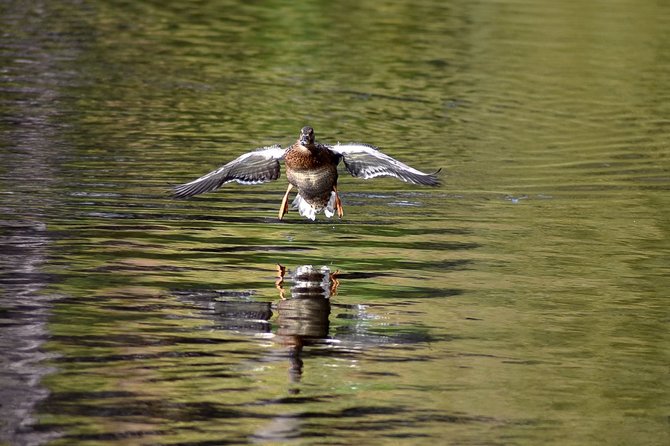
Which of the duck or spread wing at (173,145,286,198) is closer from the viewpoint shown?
the duck

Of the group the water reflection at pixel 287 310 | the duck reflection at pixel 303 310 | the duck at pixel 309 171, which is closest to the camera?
the duck reflection at pixel 303 310

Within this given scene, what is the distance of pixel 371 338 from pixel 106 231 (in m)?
3.49

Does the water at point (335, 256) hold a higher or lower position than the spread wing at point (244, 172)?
lower

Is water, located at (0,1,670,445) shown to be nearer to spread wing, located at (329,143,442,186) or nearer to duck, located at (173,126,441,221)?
Result: duck, located at (173,126,441,221)

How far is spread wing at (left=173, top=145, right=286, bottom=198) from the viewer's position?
12133mm

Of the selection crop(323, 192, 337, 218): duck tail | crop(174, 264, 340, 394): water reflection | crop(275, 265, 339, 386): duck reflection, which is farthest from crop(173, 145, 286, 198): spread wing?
crop(174, 264, 340, 394): water reflection

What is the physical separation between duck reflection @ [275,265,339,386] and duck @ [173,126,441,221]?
39.6 inches

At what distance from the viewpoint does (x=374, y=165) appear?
40.6 ft

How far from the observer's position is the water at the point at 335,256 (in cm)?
817

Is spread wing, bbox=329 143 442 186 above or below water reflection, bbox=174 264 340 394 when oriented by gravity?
above

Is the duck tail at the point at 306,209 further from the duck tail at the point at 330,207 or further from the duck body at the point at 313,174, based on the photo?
the duck tail at the point at 330,207

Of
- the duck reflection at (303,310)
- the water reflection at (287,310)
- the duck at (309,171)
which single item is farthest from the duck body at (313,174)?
the water reflection at (287,310)

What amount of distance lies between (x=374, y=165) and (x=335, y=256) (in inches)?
40.3

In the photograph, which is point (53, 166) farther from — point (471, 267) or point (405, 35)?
point (405, 35)
